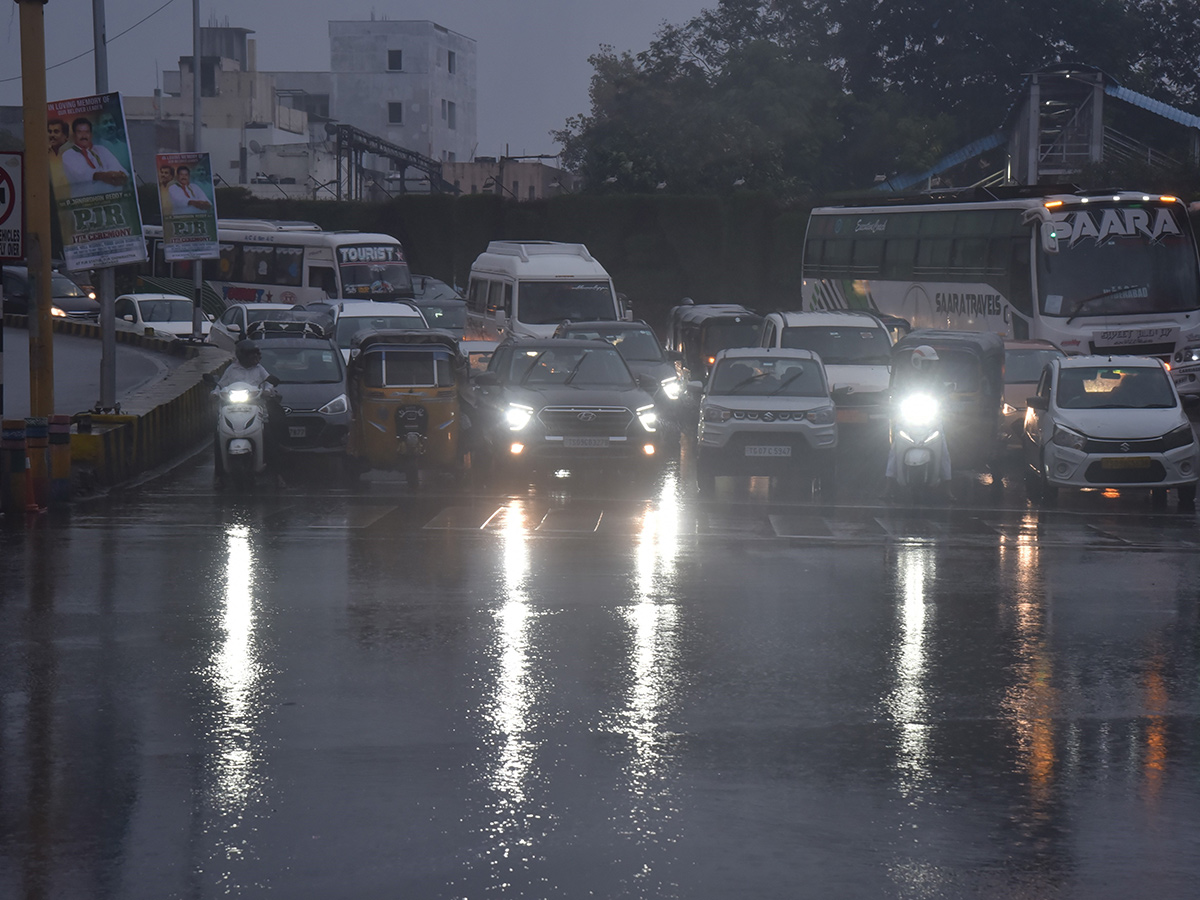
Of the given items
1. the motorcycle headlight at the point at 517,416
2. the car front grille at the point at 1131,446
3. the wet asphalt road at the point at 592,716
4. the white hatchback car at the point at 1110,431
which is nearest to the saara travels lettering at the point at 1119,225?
the white hatchback car at the point at 1110,431

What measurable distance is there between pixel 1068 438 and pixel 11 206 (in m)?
11.3

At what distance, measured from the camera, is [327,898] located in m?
5.50

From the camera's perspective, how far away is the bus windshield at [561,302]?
3072 centimetres

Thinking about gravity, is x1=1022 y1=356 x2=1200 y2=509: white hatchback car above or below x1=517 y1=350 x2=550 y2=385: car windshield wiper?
below

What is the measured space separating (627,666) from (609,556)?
4.53 meters

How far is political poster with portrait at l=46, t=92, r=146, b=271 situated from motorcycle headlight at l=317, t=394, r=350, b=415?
9.62ft

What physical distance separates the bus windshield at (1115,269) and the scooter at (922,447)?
1061cm

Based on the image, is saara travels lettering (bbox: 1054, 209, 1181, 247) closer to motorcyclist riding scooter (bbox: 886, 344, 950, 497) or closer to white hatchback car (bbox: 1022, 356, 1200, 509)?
white hatchback car (bbox: 1022, 356, 1200, 509)

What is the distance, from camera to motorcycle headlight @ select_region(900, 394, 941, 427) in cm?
1842

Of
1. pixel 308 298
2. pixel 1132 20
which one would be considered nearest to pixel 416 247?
pixel 308 298

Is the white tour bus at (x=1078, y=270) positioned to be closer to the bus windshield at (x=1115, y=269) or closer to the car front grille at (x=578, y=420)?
the bus windshield at (x=1115, y=269)

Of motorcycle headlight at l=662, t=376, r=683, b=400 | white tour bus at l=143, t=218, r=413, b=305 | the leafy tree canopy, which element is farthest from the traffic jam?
the leafy tree canopy

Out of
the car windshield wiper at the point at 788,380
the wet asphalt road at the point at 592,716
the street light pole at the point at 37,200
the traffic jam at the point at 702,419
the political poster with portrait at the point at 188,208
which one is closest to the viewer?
the wet asphalt road at the point at 592,716

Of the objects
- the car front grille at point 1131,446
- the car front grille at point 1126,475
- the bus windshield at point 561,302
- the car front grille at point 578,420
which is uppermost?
the bus windshield at point 561,302
